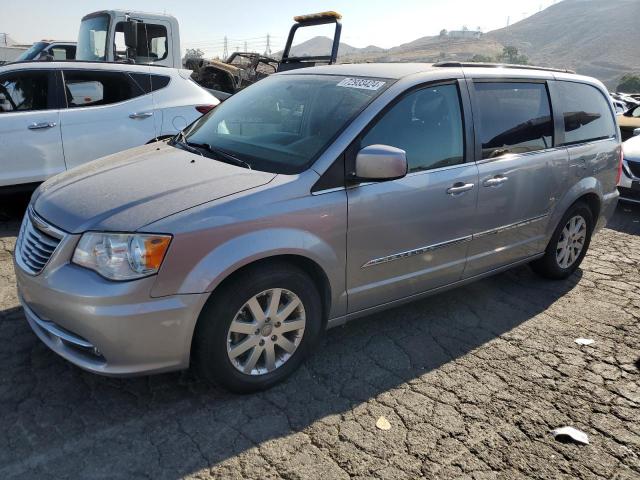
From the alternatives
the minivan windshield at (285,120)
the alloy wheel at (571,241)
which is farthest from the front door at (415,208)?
the alloy wheel at (571,241)

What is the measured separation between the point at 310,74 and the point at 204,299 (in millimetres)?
1975

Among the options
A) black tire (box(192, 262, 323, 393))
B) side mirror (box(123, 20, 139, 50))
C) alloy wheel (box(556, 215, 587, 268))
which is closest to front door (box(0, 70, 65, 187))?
side mirror (box(123, 20, 139, 50))

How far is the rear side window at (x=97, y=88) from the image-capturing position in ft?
18.8

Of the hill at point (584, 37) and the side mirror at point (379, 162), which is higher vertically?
the hill at point (584, 37)

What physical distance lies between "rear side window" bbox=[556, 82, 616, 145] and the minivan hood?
2776mm

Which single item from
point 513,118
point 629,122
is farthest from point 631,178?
point 513,118

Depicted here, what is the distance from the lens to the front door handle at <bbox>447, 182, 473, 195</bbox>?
3449 millimetres

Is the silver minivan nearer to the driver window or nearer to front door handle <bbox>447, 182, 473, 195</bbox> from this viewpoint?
front door handle <bbox>447, 182, 473, 195</bbox>

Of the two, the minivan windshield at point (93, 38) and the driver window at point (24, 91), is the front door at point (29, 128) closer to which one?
the driver window at point (24, 91)

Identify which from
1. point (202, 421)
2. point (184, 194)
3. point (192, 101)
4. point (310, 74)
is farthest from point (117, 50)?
point (202, 421)

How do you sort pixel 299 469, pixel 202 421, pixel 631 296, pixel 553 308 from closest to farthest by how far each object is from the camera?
1. pixel 299 469
2. pixel 202 421
3. pixel 553 308
4. pixel 631 296

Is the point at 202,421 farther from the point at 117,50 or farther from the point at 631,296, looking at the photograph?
the point at 117,50

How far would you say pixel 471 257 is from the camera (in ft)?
12.4

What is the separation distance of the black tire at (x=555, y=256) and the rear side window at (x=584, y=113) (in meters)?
0.60
